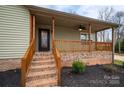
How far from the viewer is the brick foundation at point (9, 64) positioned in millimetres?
8000

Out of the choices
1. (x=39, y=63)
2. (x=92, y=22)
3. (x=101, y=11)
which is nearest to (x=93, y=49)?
(x=92, y=22)

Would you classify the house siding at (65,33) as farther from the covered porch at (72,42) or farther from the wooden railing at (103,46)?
the wooden railing at (103,46)

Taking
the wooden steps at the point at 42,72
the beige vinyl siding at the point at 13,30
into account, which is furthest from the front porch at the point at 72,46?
the wooden steps at the point at 42,72

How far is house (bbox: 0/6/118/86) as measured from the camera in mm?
6527

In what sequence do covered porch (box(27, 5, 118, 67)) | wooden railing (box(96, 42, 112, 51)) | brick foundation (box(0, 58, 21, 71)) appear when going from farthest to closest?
wooden railing (box(96, 42, 112, 51)) → covered porch (box(27, 5, 118, 67)) → brick foundation (box(0, 58, 21, 71))

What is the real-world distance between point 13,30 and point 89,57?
581cm

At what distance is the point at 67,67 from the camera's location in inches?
385

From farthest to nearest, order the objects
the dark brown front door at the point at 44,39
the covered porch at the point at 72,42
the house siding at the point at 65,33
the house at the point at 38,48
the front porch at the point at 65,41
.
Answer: the house siding at the point at 65,33
the dark brown front door at the point at 44,39
the covered porch at the point at 72,42
the front porch at the point at 65,41
the house at the point at 38,48

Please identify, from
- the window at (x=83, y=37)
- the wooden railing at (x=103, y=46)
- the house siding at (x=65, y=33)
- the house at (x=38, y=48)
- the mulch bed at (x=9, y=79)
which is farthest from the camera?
the window at (x=83, y=37)

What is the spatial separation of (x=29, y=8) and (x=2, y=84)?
4.63 meters

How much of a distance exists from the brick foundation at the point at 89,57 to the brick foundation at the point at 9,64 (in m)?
3.01

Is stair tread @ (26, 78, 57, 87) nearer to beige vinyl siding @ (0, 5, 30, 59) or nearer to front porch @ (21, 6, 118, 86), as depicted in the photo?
front porch @ (21, 6, 118, 86)

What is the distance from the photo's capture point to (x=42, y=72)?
22.1 ft

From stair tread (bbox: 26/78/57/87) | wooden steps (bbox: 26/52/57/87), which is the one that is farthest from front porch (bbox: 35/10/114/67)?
stair tread (bbox: 26/78/57/87)
